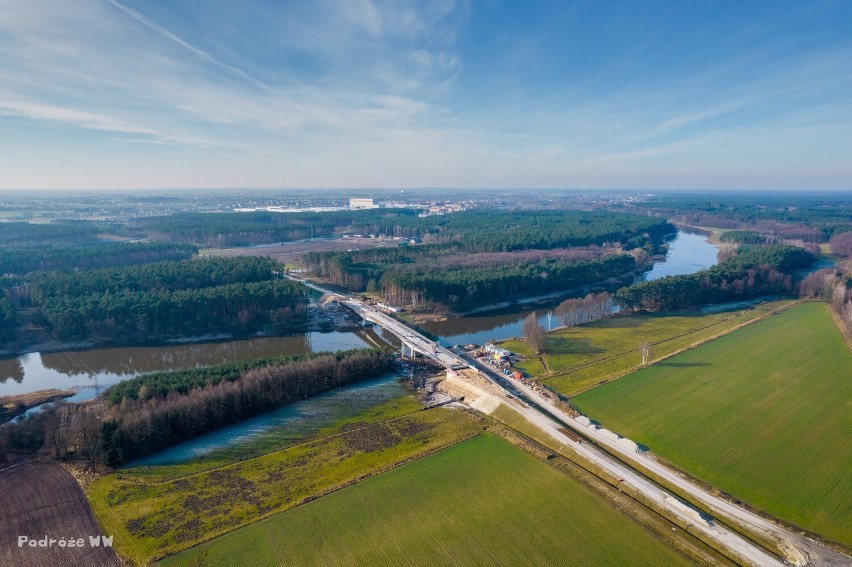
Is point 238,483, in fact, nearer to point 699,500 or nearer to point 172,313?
point 699,500

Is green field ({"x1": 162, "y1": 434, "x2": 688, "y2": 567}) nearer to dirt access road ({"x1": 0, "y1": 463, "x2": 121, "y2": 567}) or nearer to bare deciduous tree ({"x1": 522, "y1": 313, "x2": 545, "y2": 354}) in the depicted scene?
dirt access road ({"x1": 0, "y1": 463, "x2": 121, "y2": 567})

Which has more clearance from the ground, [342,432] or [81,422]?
[81,422]

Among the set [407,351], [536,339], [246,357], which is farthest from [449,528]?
[246,357]

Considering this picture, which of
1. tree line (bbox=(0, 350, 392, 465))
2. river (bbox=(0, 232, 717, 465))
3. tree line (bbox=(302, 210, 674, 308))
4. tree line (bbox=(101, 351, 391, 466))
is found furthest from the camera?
tree line (bbox=(302, 210, 674, 308))

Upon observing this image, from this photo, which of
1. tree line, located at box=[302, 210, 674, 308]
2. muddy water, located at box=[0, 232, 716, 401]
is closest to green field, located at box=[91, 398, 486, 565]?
muddy water, located at box=[0, 232, 716, 401]

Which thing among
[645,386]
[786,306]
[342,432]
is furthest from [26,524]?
[786,306]

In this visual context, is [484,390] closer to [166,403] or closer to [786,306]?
[166,403]
